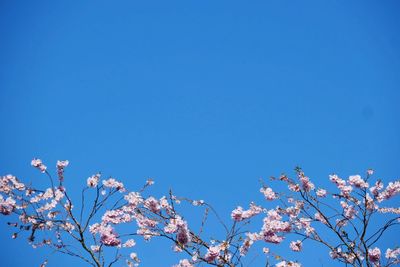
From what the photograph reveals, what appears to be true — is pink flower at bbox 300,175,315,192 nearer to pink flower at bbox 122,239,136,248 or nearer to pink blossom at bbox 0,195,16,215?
pink flower at bbox 122,239,136,248

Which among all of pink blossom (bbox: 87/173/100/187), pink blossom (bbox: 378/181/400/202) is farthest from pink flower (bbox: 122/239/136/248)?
pink blossom (bbox: 378/181/400/202)

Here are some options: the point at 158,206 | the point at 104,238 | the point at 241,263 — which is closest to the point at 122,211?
the point at 104,238

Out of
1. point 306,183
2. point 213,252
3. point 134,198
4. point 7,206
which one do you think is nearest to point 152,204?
point 134,198

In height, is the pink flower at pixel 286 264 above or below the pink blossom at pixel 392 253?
Result: below

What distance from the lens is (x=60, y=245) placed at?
6.83 meters

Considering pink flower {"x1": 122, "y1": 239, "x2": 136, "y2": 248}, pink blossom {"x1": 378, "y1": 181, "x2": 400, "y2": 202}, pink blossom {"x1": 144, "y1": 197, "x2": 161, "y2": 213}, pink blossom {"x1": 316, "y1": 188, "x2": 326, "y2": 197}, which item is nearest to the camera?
pink blossom {"x1": 144, "y1": 197, "x2": 161, "y2": 213}

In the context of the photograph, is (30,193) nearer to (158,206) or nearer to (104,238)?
(104,238)

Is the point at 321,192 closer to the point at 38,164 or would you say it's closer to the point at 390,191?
the point at 390,191

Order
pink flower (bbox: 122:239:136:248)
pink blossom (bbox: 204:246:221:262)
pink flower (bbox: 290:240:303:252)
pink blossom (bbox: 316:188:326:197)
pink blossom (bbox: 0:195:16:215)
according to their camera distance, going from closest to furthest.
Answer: pink blossom (bbox: 204:246:221:262), pink blossom (bbox: 0:195:16:215), pink flower (bbox: 290:240:303:252), pink blossom (bbox: 316:188:326:197), pink flower (bbox: 122:239:136:248)

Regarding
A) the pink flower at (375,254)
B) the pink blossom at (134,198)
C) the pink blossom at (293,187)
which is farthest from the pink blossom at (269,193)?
the pink blossom at (134,198)

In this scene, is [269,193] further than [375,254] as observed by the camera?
Yes

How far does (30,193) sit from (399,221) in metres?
8.36

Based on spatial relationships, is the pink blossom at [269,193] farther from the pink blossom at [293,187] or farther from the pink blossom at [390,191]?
the pink blossom at [390,191]

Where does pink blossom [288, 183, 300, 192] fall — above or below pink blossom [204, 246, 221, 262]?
above
